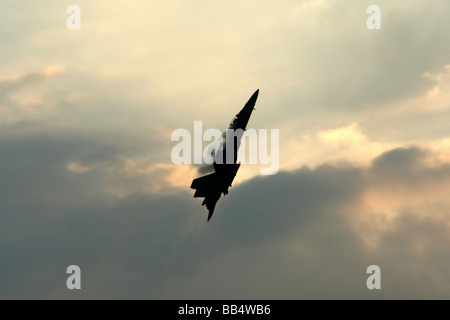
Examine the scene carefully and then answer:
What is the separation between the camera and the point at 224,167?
99312 millimetres

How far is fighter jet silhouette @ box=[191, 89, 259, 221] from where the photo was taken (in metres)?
98.9

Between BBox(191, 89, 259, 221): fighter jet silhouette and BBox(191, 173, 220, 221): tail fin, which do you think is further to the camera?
BBox(191, 173, 220, 221): tail fin

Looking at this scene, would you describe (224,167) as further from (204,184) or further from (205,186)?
(205,186)

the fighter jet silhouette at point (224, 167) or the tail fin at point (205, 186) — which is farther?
the tail fin at point (205, 186)

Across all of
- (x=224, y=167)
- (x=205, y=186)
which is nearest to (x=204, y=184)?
(x=205, y=186)

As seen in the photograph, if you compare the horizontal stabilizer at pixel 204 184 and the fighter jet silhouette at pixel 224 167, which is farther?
the horizontal stabilizer at pixel 204 184

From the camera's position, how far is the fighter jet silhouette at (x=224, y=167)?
98938 mm
